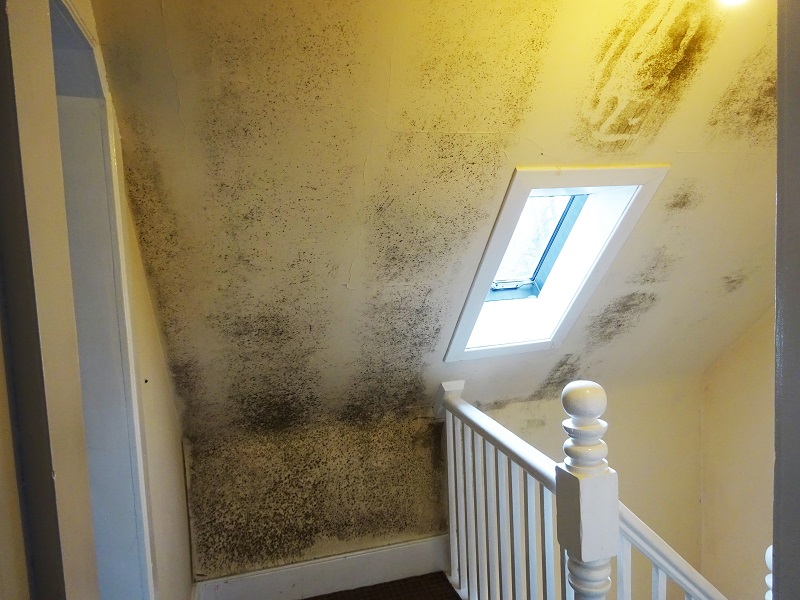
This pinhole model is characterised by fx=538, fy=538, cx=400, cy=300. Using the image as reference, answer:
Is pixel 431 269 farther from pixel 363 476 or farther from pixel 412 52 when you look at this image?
pixel 363 476

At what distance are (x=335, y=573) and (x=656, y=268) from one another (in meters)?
1.87

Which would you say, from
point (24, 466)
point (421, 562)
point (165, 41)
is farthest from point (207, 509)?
point (24, 466)

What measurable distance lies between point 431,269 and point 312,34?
0.82 metres

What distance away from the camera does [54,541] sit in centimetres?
48

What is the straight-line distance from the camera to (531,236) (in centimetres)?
228

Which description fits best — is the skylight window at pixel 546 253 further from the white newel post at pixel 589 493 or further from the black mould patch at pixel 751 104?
the white newel post at pixel 589 493

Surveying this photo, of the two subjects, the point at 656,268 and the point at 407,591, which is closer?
the point at 656,268

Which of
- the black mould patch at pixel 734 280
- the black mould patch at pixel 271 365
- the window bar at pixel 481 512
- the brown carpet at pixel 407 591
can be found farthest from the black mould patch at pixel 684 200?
the brown carpet at pixel 407 591

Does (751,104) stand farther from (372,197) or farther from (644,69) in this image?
(372,197)

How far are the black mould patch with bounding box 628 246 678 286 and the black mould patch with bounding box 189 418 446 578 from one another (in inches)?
42.9

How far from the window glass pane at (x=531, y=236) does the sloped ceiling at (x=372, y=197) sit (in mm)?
326

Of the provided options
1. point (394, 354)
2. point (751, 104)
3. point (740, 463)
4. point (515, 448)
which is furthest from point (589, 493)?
point (740, 463)

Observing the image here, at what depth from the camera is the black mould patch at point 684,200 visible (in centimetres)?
181

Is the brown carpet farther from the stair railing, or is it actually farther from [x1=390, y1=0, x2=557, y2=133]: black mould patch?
[x1=390, y1=0, x2=557, y2=133]: black mould patch
